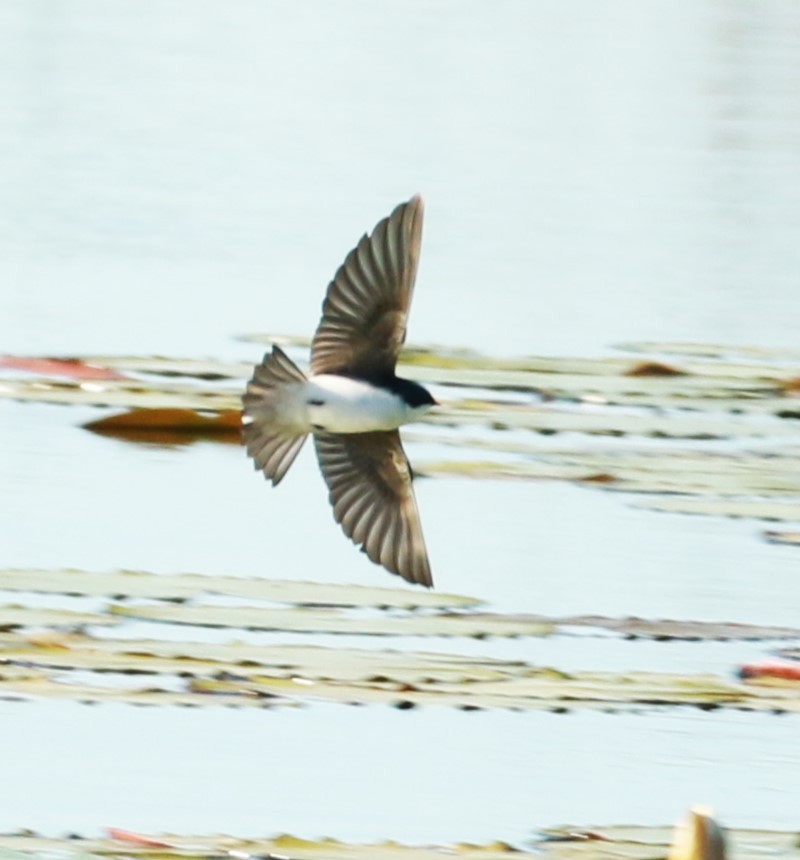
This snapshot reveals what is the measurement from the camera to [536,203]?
22.4 feet

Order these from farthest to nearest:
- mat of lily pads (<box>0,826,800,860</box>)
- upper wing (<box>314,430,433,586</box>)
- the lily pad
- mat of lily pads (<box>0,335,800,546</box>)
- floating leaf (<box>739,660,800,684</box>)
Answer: mat of lily pads (<box>0,335,800,546</box>), floating leaf (<box>739,660,800,684</box>), upper wing (<box>314,430,433,586</box>), the lily pad, mat of lily pads (<box>0,826,800,860</box>)

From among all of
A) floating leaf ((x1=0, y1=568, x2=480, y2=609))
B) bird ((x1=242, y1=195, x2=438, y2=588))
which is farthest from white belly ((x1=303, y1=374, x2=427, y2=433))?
floating leaf ((x1=0, y1=568, x2=480, y2=609))

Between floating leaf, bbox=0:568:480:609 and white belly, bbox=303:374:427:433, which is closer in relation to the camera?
white belly, bbox=303:374:427:433

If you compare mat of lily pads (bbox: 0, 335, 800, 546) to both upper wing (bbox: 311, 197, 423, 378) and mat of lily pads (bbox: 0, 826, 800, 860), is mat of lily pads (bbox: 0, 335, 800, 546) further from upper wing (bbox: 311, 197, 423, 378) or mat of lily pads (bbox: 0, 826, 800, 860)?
mat of lily pads (bbox: 0, 826, 800, 860)

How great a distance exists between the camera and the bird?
257cm

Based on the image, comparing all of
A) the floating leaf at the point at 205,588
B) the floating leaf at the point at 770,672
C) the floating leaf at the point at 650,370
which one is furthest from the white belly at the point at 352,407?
the floating leaf at the point at 650,370

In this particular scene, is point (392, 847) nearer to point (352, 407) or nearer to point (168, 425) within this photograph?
point (352, 407)

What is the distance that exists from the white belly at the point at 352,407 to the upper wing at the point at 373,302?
0.04 meters

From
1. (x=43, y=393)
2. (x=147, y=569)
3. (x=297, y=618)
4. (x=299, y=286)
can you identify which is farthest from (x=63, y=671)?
(x=299, y=286)

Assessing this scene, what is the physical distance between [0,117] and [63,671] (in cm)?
472

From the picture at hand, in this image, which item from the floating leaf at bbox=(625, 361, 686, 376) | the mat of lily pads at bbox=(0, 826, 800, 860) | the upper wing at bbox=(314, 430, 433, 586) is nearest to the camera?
the mat of lily pads at bbox=(0, 826, 800, 860)

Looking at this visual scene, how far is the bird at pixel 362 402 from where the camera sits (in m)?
2.57

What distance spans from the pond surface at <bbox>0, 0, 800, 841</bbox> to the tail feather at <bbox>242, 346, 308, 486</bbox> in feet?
0.86

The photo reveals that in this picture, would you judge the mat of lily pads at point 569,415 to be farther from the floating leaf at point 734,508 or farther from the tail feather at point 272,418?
the tail feather at point 272,418
